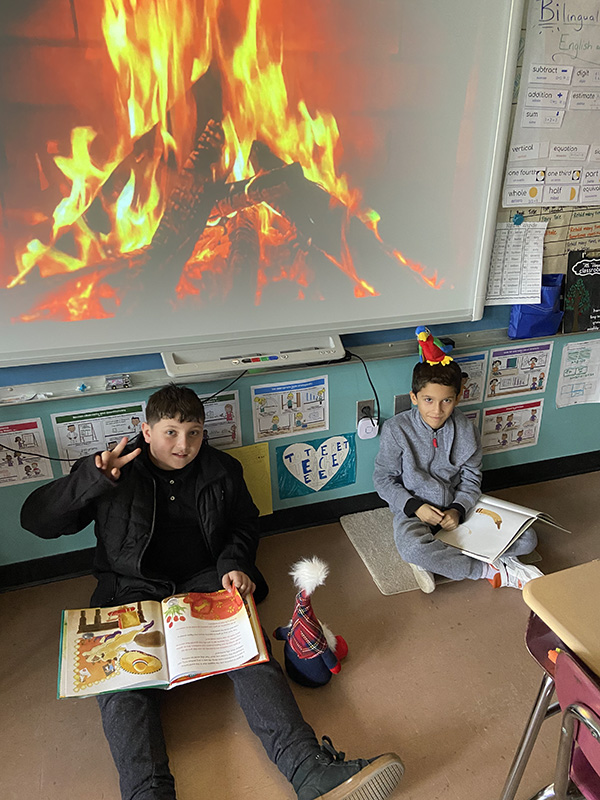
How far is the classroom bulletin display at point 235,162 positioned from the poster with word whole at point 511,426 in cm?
68

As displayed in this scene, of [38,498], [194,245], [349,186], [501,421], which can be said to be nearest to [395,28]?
A: [349,186]

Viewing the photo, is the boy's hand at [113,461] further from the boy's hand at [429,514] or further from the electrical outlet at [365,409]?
the boy's hand at [429,514]

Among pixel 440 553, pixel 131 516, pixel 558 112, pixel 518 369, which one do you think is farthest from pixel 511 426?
pixel 131 516

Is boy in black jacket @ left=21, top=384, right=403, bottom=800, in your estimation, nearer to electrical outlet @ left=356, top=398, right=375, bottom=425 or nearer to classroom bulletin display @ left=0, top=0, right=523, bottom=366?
classroom bulletin display @ left=0, top=0, right=523, bottom=366

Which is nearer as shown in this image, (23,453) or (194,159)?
(194,159)

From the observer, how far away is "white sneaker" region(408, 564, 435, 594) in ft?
5.94

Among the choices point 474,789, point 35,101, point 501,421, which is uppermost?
point 35,101

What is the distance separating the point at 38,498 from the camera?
1497mm

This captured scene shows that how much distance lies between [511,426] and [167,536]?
139 centimetres

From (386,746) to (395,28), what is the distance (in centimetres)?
182

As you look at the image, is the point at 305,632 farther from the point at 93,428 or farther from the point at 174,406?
the point at 93,428

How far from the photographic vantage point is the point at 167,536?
1621 mm

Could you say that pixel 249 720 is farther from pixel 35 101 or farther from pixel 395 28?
pixel 395 28

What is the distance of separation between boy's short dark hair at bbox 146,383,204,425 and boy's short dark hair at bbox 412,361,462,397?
0.74 m
